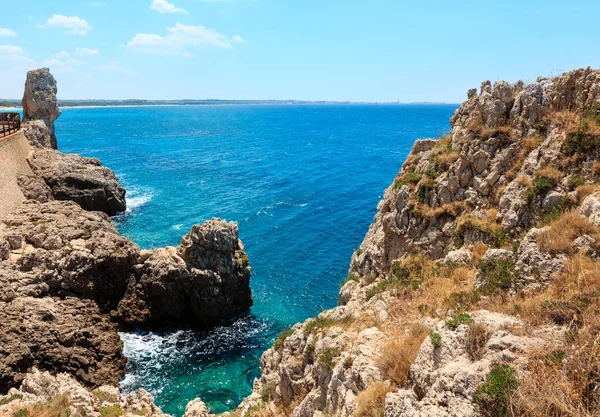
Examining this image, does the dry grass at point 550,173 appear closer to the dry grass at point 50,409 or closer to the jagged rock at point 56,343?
the dry grass at point 50,409

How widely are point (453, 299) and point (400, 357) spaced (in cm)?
356

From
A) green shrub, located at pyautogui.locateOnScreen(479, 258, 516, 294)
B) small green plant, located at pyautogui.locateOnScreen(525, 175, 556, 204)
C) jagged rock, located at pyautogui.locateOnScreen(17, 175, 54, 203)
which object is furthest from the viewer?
jagged rock, located at pyautogui.locateOnScreen(17, 175, 54, 203)

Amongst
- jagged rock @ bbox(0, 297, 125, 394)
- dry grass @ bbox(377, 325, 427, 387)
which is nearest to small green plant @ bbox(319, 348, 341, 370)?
dry grass @ bbox(377, 325, 427, 387)

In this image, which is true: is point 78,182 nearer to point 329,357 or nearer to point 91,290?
point 91,290

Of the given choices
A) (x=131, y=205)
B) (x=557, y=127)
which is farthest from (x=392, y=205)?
(x=131, y=205)

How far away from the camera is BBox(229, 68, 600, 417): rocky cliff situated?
866 cm

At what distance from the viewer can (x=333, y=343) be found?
46.3ft

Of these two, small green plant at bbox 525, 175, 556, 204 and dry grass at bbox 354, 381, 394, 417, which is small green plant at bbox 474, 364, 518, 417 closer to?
dry grass at bbox 354, 381, 394, 417

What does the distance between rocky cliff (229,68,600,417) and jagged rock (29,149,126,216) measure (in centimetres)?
4302

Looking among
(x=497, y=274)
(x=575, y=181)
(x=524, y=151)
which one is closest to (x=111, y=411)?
(x=497, y=274)

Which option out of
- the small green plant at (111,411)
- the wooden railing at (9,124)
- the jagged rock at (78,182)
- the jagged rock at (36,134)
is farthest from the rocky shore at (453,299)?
the jagged rock at (36,134)

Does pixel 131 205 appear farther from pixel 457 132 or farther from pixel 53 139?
pixel 457 132

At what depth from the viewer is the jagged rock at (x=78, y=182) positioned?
50.4 metres

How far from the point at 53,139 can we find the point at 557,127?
7685 centimetres
